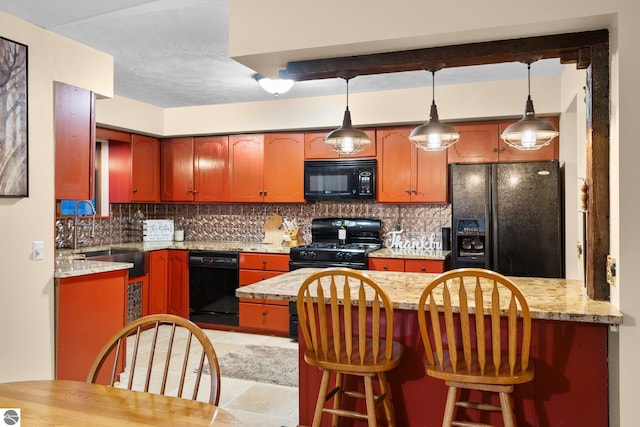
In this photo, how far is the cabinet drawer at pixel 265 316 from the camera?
484cm

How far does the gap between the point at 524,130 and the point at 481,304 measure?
1023mm

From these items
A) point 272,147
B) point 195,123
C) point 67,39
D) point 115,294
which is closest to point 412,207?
point 272,147

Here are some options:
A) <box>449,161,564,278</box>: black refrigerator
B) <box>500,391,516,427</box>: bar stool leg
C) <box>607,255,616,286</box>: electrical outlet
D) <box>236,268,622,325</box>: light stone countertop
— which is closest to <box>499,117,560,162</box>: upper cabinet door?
<box>449,161,564,278</box>: black refrigerator

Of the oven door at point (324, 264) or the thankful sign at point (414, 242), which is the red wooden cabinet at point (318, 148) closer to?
the thankful sign at point (414, 242)

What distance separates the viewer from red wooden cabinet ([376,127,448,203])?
15.3 ft

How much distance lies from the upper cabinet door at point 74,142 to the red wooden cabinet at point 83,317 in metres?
0.57

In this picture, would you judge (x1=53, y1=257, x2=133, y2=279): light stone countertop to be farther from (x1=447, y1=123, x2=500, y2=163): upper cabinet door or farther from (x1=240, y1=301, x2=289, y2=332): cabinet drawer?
(x1=447, y1=123, x2=500, y2=163): upper cabinet door

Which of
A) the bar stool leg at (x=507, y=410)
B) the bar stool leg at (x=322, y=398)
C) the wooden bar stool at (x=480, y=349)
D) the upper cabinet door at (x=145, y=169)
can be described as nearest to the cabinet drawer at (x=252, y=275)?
the upper cabinet door at (x=145, y=169)

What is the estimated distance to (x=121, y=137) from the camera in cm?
518

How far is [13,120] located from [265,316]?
9.54 ft

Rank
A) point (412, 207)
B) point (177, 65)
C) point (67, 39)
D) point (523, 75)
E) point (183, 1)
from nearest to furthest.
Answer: point (183, 1), point (67, 39), point (177, 65), point (523, 75), point (412, 207)

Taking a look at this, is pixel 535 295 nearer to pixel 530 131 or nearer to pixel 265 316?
pixel 530 131

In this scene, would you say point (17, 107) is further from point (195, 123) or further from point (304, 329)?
point (195, 123)

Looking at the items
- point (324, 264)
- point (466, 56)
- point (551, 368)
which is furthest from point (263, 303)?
point (466, 56)
